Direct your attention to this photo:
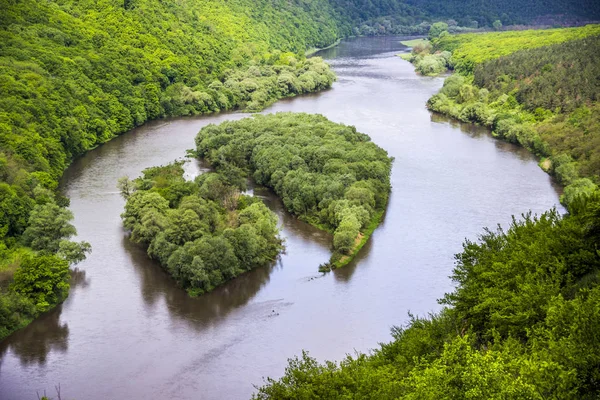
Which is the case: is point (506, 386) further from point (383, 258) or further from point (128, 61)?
point (128, 61)

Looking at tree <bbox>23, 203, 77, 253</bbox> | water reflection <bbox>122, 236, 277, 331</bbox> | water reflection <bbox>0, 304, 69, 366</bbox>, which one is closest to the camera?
water reflection <bbox>0, 304, 69, 366</bbox>

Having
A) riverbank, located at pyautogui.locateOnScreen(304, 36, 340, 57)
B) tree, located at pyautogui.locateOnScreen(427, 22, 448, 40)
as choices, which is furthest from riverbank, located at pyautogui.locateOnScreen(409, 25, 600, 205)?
tree, located at pyautogui.locateOnScreen(427, 22, 448, 40)

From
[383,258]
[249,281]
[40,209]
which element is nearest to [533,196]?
[383,258]

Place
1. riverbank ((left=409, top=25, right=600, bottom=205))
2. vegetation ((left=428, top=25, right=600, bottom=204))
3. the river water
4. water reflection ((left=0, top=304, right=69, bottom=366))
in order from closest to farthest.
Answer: the river water
water reflection ((left=0, top=304, right=69, bottom=366))
vegetation ((left=428, top=25, right=600, bottom=204))
riverbank ((left=409, top=25, right=600, bottom=205))

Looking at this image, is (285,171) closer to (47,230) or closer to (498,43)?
(47,230)

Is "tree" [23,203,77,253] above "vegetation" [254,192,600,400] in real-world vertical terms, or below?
below

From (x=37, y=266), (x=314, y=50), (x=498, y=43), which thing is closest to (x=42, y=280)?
(x=37, y=266)

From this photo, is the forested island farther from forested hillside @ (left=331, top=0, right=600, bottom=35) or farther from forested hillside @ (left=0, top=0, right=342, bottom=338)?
forested hillside @ (left=331, top=0, right=600, bottom=35)

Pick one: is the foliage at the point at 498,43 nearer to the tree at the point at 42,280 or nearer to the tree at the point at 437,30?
the tree at the point at 437,30
